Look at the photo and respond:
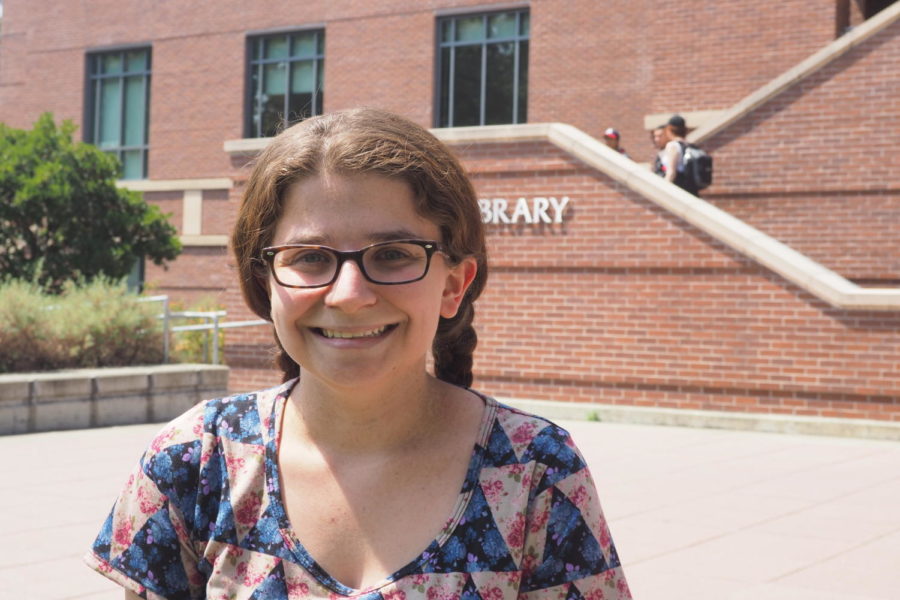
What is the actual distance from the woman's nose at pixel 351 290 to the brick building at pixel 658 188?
5015 mm

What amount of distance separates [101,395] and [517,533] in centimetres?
960

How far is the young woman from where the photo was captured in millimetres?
1999

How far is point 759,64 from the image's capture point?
17.8m

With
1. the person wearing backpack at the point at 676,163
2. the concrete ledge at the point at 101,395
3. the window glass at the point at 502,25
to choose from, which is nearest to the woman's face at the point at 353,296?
the concrete ledge at the point at 101,395

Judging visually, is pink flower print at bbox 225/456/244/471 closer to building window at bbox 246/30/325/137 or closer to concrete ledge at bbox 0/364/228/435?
concrete ledge at bbox 0/364/228/435

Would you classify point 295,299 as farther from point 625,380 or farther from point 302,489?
point 625,380

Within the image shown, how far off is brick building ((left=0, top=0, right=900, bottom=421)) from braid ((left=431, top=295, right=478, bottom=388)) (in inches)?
185

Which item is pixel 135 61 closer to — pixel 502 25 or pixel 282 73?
pixel 282 73

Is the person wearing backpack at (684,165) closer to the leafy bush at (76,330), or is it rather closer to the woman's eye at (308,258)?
the leafy bush at (76,330)

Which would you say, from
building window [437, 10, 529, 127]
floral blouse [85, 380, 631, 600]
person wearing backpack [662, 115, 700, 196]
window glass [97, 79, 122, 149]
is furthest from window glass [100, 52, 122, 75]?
floral blouse [85, 380, 631, 600]

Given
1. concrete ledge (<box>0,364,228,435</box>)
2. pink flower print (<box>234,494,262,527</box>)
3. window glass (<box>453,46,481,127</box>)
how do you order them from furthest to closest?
1. window glass (<box>453,46,481,127</box>)
2. concrete ledge (<box>0,364,228,435</box>)
3. pink flower print (<box>234,494,262,527</box>)

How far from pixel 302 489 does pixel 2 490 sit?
6.07 metres

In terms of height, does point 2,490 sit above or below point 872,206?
below

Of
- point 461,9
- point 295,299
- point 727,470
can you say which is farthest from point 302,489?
point 461,9
